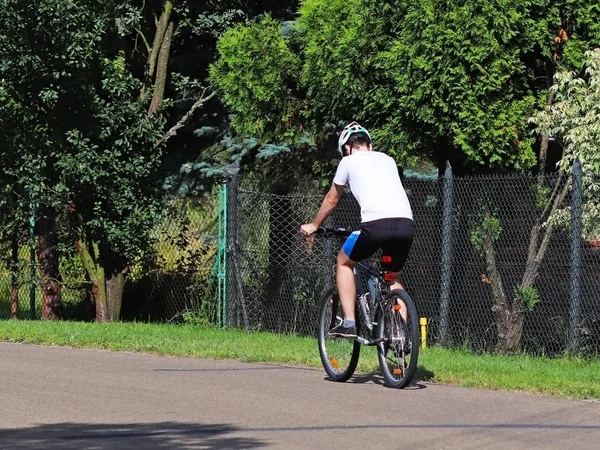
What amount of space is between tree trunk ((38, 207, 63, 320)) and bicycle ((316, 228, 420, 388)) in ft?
25.6

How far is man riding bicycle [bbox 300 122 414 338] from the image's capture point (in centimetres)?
901

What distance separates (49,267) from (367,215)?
31.1 feet

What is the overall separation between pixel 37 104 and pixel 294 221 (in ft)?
13.1

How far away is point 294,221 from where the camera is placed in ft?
48.2

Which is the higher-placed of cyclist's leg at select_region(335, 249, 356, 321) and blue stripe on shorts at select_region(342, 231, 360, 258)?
blue stripe on shorts at select_region(342, 231, 360, 258)

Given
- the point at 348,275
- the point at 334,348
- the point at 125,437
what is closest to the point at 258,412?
the point at 125,437

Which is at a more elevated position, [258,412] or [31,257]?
[31,257]

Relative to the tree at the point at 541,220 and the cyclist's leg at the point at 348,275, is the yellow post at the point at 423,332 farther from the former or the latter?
the cyclist's leg at the point at 348,275

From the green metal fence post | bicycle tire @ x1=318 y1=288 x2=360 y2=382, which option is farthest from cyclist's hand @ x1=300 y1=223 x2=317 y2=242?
the green metal fence post

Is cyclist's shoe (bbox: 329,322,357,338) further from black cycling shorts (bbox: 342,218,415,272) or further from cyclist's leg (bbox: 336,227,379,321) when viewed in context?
black cycling shorts (bbox: 342,218,415,272)

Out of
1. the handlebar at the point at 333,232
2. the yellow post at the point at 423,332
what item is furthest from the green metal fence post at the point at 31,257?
the handlebar at the point at 333,232

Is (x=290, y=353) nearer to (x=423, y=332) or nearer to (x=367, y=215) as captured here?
(x=423, y=332)

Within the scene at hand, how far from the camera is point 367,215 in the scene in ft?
29.7

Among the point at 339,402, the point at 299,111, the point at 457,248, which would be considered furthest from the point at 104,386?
the point at 299,111
